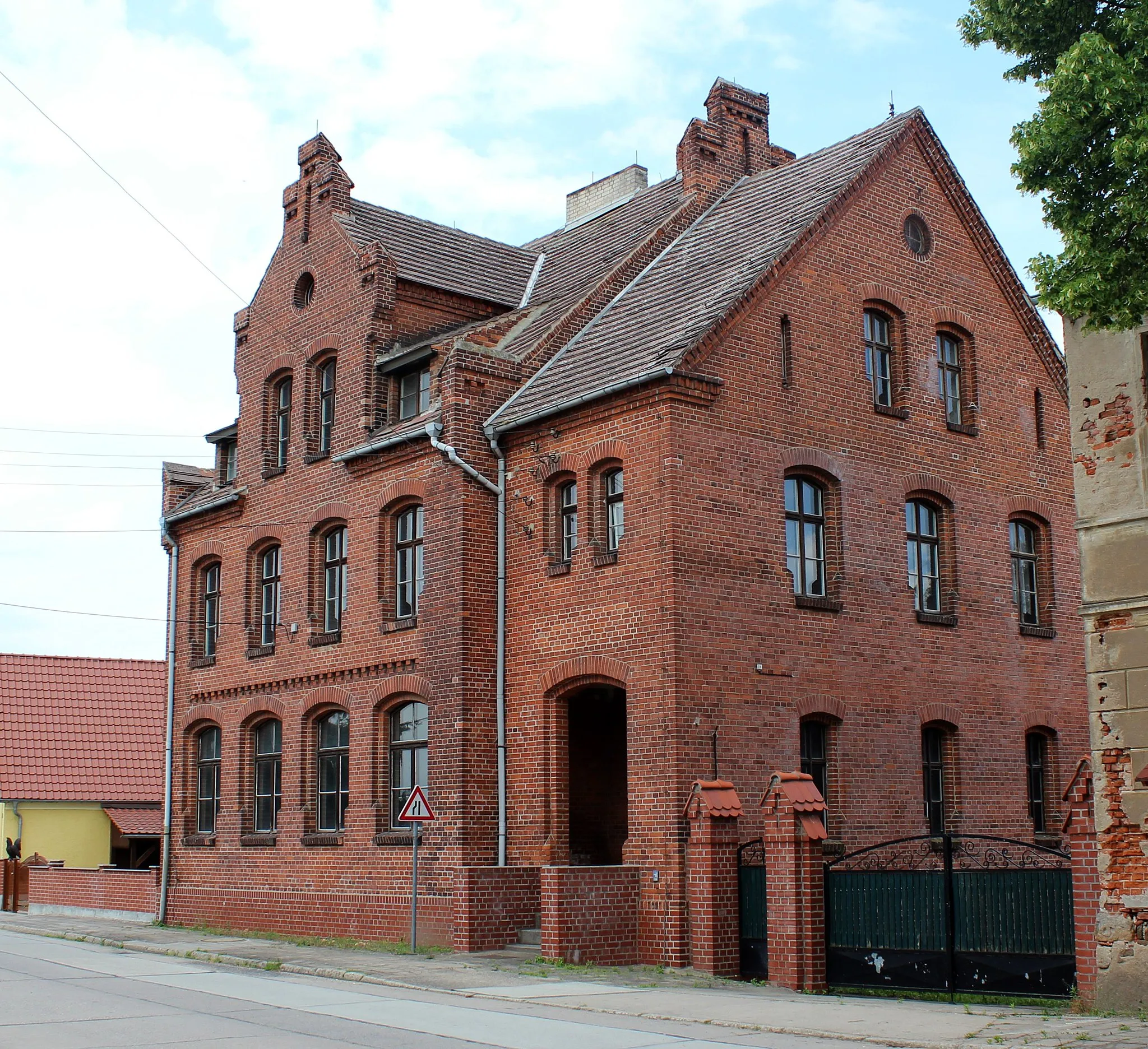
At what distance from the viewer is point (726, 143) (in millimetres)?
26844

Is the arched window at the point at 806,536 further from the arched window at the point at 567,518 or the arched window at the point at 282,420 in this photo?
the arched window at the point at 282,420

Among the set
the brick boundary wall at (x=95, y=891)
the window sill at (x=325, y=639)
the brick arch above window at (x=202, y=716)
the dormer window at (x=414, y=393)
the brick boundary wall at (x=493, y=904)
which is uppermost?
the dormer window at (x=414, y=393)

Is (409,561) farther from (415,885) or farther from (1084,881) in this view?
(1084,881)

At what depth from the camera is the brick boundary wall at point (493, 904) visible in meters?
20.0

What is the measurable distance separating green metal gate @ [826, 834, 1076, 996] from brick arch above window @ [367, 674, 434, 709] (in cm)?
730

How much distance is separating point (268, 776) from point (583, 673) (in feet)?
27.8

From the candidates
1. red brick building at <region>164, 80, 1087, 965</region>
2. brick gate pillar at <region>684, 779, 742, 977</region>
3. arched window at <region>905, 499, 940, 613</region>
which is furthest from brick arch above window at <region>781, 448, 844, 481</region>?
brick gate pillar at <region>684, 779, 742, 977</region>

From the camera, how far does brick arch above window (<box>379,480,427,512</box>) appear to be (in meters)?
22.7

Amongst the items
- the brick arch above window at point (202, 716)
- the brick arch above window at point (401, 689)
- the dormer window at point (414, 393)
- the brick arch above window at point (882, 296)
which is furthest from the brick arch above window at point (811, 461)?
the brick arch above window at point (202, 716)

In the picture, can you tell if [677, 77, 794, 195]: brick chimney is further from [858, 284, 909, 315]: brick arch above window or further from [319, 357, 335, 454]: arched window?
[319, 357, 335, 454]: arched window

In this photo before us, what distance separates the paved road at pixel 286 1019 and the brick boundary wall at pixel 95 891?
36.0 feet

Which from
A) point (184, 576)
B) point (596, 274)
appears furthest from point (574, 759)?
point (184, 576)

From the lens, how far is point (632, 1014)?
14.1 m

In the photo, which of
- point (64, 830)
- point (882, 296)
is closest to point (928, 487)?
point (882, 296)
